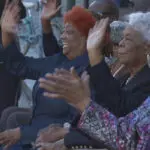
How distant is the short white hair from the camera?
3754mm

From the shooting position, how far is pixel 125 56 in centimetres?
401

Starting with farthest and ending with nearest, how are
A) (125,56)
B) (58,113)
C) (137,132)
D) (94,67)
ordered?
(58,113)
(125,56)
(94,67)
(137,132)

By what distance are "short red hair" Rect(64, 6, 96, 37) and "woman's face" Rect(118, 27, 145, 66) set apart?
2.07 ft

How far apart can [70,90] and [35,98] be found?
1.77 m

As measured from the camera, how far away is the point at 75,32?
477 centimetres

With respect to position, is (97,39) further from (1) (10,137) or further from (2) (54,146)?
(1) (10,137)

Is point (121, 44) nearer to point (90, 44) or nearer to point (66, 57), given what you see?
point (90, 44)

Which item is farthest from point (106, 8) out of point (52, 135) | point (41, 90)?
point (52, 135)

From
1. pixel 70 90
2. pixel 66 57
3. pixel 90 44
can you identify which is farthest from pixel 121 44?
pixel 70 90

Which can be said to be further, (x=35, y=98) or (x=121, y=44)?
(x=35, y=98)

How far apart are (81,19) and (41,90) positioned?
0.61 metres

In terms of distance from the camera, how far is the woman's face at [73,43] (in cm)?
473

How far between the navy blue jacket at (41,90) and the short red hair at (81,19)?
20 centimetres

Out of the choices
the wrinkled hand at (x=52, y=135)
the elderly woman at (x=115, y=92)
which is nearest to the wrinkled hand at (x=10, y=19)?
the elderly woman at (x=115, y=92)
